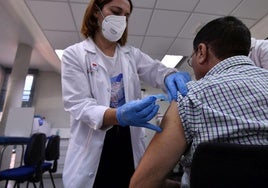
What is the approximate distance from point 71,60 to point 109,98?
9.6 inches

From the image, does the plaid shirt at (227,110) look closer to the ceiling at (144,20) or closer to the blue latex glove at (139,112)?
the blue latex glove at (139,112)

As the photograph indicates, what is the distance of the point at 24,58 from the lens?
4.27m

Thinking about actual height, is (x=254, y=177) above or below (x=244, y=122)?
below

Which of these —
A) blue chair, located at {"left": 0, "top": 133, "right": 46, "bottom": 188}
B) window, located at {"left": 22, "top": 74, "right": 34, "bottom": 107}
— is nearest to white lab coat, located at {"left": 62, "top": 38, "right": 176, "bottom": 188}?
blue chair, located at {"left": 0, "top": 133, "right": 46, "bottom": 188}

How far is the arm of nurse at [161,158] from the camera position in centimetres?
→ 63

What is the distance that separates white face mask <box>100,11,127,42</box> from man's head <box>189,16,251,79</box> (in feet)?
1.63

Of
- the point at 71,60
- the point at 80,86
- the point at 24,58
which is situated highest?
the point at 24,58

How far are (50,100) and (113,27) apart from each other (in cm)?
526

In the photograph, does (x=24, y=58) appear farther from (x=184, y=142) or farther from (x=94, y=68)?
(x=184, y=142)

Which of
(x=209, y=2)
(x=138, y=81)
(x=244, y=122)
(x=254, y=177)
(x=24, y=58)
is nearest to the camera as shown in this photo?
(x=254, y=177)

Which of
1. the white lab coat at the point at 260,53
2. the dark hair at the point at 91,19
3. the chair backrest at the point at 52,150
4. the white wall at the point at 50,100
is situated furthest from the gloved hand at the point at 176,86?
the white wall at the point at 50,100

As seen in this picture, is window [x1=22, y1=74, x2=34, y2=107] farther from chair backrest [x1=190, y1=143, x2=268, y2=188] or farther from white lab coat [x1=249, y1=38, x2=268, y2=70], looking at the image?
chair backrest [x1=190, y1=143, x2=268, y2=188]

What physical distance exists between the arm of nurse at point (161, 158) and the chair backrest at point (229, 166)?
132 millimetres

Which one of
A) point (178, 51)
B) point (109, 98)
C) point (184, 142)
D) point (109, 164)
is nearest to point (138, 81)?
point (109, 98)
